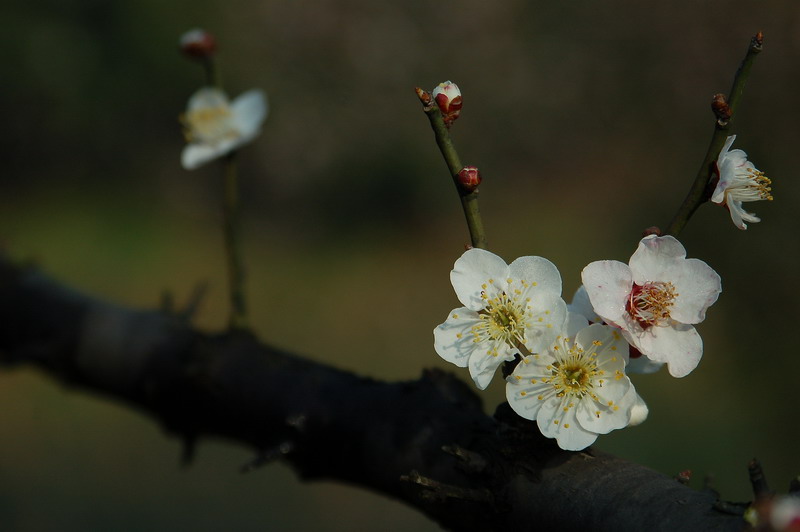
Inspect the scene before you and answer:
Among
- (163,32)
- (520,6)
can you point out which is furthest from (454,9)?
(163,32)

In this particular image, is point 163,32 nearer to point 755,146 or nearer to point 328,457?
point 755,146

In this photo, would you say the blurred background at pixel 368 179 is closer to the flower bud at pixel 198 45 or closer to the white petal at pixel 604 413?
the flower bud at pixel 198 45

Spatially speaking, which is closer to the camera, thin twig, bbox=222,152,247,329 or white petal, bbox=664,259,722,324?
white petal, bbox=664,259,722,324

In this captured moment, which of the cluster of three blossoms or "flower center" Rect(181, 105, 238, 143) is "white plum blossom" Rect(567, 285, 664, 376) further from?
"flower center" Rect(181, 105, 238, 143)

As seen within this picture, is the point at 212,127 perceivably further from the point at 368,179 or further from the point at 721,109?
the point at 368,179

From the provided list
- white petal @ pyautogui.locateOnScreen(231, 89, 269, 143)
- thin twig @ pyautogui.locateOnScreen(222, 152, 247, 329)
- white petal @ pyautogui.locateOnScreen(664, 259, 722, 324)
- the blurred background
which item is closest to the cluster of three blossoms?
white petal @ pyautogui.locateOnScreen(664, 259, 722, 324)

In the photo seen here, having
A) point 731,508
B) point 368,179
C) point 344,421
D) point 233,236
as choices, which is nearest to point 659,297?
point 731,508
